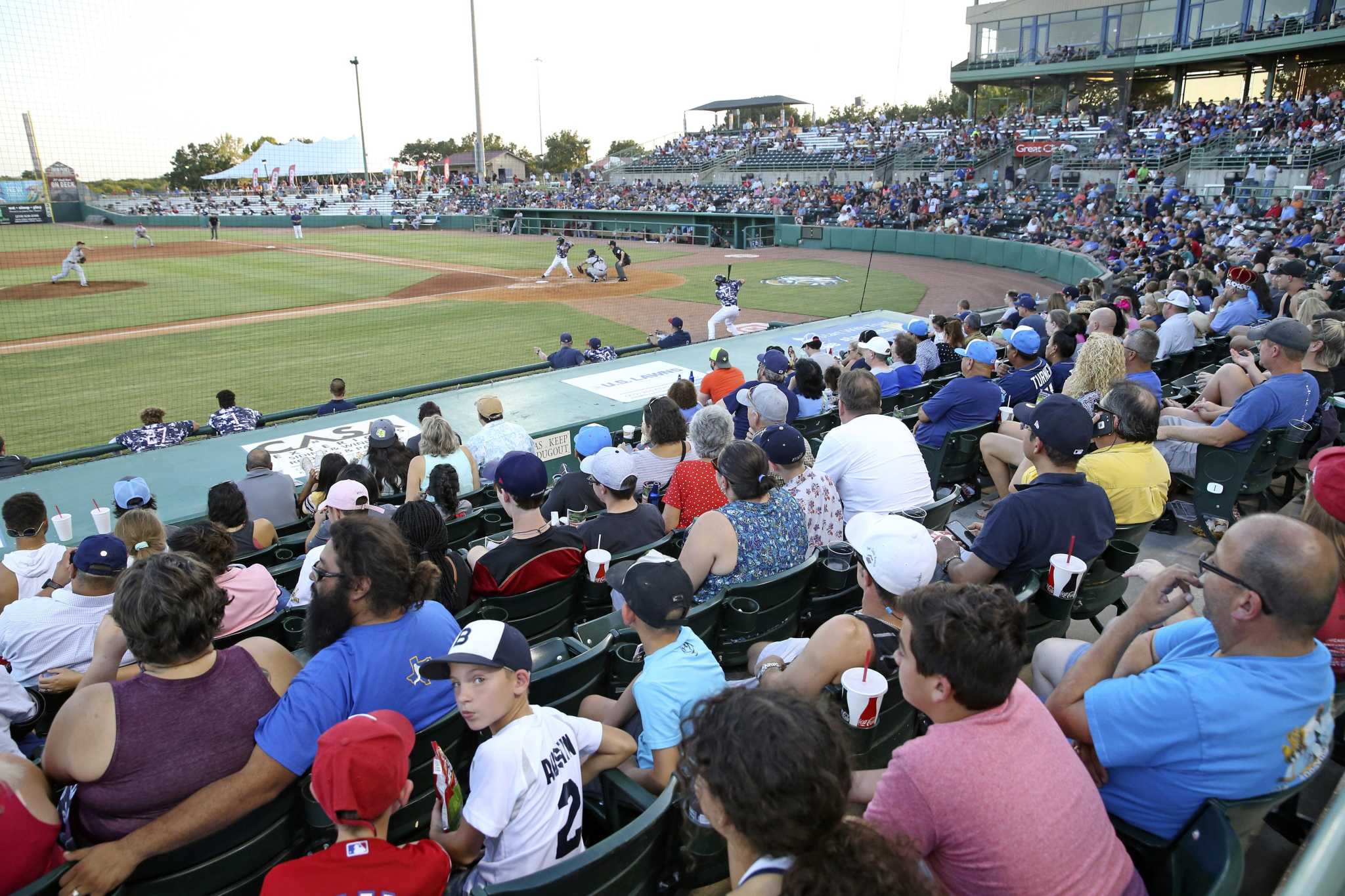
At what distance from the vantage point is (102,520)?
613cm

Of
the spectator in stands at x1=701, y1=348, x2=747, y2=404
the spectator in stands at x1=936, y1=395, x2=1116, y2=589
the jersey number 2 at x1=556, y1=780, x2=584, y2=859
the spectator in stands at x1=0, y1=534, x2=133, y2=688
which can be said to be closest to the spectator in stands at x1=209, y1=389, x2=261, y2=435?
the spectator in stands at x1=701, y1=348, x2=747, y2=404

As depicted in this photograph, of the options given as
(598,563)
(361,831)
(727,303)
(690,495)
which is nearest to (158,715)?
(361,831)

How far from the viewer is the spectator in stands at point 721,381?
841 cm

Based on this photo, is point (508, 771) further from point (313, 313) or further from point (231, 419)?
point (313, 313)

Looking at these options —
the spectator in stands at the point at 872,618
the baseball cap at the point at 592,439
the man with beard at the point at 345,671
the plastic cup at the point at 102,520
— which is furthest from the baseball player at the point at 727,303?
the man with beard at the point at 345,671

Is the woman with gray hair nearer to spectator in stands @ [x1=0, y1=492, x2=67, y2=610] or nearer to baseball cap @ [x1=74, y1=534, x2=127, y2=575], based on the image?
baseball cap @ [x1=74, y1=534, x2=127, y2=575]

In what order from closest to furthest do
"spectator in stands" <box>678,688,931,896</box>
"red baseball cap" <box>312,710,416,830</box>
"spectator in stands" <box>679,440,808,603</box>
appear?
"spectator in stands" <box>678,688,931,896</box> → "red baseball cap" <box>312,710,416,830</box> → "spectator in stands" <box>679,440,808,603</box>

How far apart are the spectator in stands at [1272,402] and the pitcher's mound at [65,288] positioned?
29710 millimetres

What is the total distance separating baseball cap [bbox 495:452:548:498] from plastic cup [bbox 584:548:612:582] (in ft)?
1.36

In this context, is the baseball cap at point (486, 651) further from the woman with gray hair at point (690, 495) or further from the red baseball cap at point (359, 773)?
the woman with gray hair at point (690, 495)

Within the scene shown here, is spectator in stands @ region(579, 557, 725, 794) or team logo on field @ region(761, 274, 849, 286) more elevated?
spectator in stands @ region(579, 557, 725, 794)

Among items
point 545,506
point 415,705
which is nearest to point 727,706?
point 415,705

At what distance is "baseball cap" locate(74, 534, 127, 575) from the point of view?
3.60 meters

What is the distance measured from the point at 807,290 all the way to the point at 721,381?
15.6m
